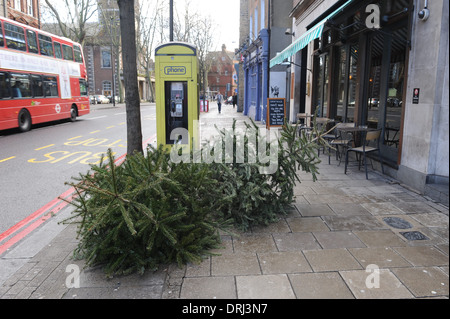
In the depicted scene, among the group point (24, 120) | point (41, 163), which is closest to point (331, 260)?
point (41, 163)

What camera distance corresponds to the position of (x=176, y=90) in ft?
31.2

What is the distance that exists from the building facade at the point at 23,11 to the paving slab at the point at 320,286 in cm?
3323

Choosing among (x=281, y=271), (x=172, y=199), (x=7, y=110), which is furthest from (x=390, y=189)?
(x=7, y=110)

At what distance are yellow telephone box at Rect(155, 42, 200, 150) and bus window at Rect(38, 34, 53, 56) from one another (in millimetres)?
10210

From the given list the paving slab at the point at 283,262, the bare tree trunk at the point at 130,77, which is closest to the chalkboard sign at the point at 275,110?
the bare tree trunk at the point at 130,77

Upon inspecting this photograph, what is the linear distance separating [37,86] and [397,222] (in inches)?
646

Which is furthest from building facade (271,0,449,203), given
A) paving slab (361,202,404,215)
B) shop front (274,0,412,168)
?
paving slab (361,202,404,215)

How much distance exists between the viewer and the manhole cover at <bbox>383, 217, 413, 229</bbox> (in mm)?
4297

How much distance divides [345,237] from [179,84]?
6.78 meters

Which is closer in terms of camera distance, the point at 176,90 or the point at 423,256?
the point at 423,256

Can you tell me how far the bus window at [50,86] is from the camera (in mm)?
16659

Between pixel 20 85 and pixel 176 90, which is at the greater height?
pixel 20 85
